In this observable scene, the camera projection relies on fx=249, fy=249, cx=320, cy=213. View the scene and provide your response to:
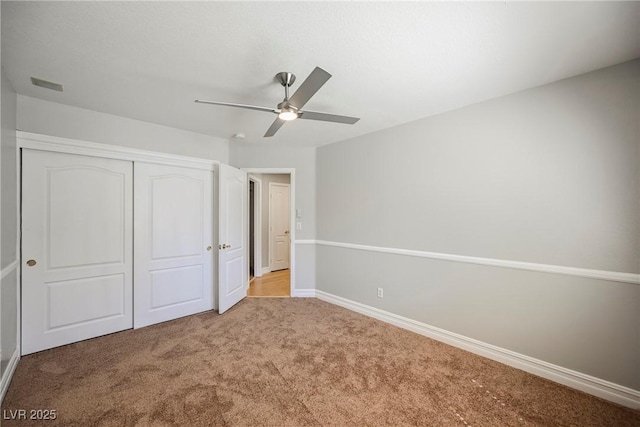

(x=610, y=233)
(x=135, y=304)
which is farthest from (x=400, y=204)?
(x=135, y=304)

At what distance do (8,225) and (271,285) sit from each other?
3294mm

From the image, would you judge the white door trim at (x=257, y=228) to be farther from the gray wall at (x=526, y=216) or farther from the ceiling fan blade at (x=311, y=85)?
→ the ceiling fan blade at (x=311, y=85)

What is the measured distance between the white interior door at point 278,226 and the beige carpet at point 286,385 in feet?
9.72

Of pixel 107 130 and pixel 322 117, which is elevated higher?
pixel 107 130

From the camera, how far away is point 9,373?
1.94 m

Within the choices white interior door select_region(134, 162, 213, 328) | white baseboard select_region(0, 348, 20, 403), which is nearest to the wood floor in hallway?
white interior door select_region(134, 162, 213, 328)

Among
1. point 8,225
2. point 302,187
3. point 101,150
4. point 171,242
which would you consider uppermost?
point 101,150

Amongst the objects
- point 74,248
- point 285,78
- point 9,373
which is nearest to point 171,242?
point 74,248

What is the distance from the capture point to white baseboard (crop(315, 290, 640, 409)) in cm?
176

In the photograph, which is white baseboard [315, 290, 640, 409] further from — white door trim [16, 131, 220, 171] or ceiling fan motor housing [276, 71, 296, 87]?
white door trim [16, 131, 220, 171]

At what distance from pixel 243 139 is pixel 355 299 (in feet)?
8.98

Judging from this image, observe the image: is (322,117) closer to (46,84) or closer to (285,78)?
(285,78)

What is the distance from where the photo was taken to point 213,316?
126 inches

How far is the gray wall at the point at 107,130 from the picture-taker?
234cm
